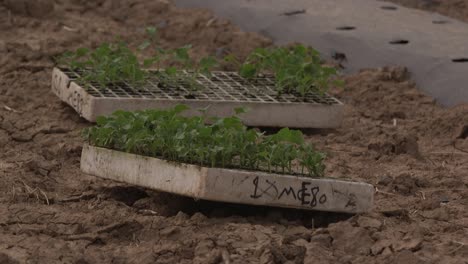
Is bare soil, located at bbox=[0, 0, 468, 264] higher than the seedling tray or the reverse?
the reverse

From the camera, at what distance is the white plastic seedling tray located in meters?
5.54

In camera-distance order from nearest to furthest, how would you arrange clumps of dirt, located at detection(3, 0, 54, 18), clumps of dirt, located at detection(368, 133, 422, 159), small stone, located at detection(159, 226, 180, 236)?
small stone, located at detection(159, 226, 180, 236) < clumps of dirt, located at detection(368, 133, 422, 159) < clumps of dirt, located at detection(3, 0, 54, 18)

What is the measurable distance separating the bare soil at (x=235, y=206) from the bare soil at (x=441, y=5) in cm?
193

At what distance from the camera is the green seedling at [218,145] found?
5.68 meters

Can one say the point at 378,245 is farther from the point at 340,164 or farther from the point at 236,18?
the point at 236,18

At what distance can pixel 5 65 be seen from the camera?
28.1ft

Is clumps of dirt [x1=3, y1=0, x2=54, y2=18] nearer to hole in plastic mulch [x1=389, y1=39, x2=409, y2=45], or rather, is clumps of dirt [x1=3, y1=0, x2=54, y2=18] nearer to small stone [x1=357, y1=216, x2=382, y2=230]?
hole in plastic mulch [x1=389, y1=39, x2=409, y2=45]

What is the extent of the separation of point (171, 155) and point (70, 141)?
141 cm

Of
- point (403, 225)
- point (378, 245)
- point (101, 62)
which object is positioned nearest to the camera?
point (378, 245)

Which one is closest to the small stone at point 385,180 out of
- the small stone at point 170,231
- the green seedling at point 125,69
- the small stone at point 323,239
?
the small stone at point 323,239

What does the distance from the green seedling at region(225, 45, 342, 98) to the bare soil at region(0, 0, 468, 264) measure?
298 mm

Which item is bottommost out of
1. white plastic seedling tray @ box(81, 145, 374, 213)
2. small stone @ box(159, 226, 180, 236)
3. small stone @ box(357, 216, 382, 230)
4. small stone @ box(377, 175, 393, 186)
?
small stone @ box(159, 226, 180, 236)

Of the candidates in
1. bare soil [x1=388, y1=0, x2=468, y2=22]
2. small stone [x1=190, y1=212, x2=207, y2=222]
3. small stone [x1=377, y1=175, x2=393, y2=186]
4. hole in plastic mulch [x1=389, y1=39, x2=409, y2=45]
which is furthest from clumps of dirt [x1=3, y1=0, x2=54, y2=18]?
small stone [x1=190, y1=212, x2=207, y2=222]

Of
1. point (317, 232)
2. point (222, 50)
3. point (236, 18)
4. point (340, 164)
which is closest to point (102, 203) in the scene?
point (317, 232)
